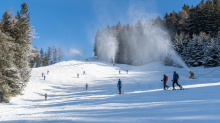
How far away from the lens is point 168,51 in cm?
4728

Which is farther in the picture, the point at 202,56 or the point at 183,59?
the point at 183,59

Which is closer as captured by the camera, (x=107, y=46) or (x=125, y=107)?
(x=125, y=107)

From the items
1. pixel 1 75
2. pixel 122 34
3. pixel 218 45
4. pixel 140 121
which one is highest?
pixel 122 34

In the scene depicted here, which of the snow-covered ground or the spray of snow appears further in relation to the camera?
the spray of snow

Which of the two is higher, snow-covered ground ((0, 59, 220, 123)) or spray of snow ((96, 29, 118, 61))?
spray of snow ((96, 29, 118, 61))

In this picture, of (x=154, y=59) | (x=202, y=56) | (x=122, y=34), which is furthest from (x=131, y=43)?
(x=202, y=56)

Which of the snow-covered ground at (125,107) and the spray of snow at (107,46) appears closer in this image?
the snow-covered ground at (125,107)

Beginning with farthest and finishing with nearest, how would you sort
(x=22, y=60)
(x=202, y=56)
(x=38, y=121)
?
(x=202, y=56) < (x=22, y=60) < (x=38, y=121)

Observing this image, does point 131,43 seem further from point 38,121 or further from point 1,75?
point 38,121

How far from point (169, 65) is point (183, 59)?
4660 mm

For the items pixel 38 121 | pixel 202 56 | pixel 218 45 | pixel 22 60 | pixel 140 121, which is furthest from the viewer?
pixel 202 56

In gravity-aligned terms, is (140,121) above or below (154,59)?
below

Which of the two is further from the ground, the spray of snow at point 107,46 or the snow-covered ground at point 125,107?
the spray of snow at point 107,46

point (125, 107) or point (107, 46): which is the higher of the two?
point (107, 46)
